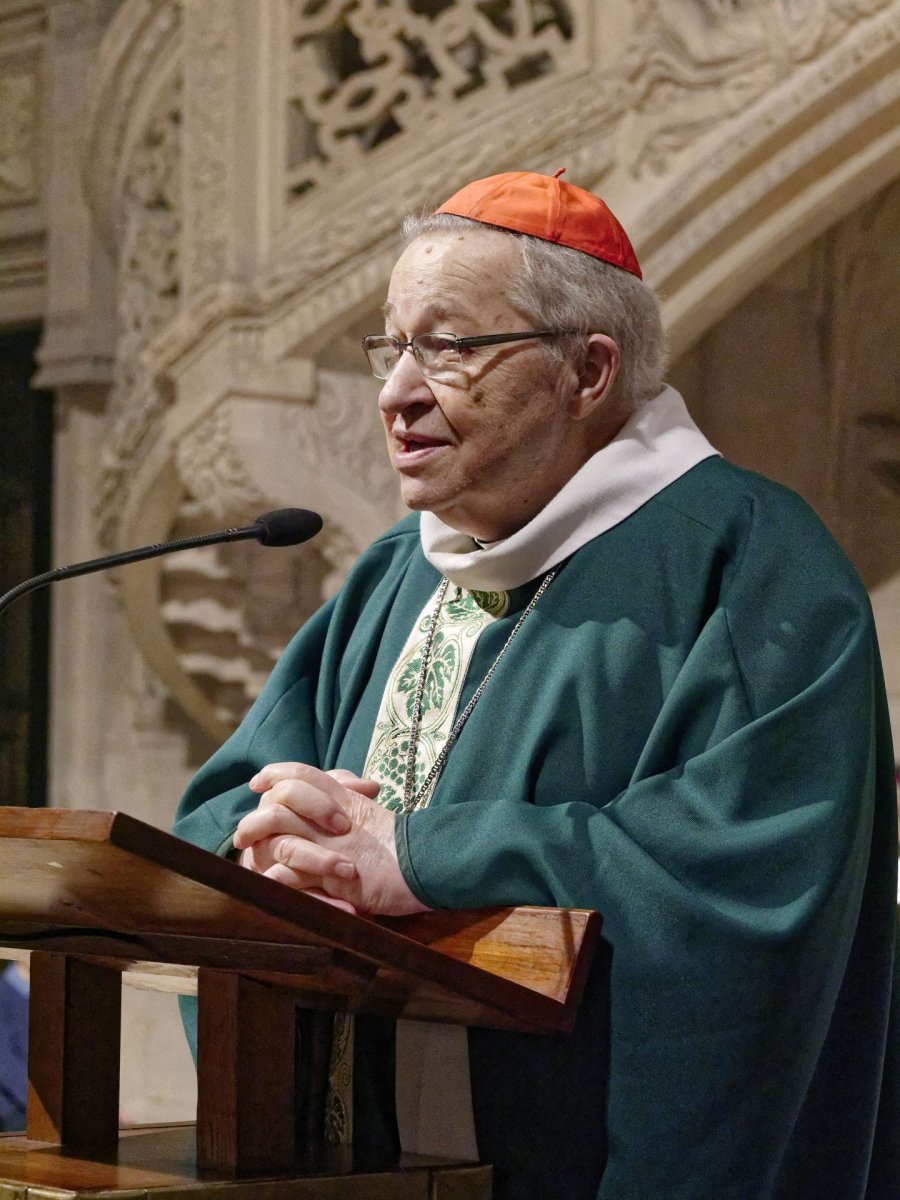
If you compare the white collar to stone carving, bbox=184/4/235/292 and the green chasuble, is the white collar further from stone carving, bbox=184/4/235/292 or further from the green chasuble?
stone carving, bbox=184/4/235/292

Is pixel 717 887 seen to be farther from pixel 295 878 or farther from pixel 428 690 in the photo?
pixel 428 690

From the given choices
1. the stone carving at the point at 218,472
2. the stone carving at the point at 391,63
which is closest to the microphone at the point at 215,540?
the stone carving at the point at 391,63

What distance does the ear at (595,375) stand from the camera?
2244 millimetres

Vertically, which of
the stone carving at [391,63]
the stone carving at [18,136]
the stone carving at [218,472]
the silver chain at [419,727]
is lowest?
the silver chain at [419,727]

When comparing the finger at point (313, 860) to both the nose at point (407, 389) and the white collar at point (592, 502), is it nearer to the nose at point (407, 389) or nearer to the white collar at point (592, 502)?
the white collar at point (592, 502)

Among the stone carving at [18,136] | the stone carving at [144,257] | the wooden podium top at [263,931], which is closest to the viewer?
the wooden podium top at [263,931]

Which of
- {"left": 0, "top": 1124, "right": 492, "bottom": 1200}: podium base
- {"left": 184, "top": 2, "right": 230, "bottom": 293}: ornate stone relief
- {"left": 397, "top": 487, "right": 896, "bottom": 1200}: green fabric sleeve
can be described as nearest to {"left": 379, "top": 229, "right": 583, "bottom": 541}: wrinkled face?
{"left": 397, "top": 487, "right": 896, "bottom": 1200}: green fabric sleeve

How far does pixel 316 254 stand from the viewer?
447cm

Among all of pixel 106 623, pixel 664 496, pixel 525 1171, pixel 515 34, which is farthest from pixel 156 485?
pixel 525 1171

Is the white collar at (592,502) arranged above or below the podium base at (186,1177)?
above

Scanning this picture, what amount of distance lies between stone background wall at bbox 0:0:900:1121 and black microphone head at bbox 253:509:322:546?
1.97 m

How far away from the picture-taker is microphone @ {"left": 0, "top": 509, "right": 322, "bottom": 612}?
205 centimetres

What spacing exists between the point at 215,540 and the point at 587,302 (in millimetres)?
540

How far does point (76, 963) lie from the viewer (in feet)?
6.29
